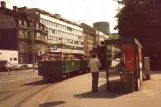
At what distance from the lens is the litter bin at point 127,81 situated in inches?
484

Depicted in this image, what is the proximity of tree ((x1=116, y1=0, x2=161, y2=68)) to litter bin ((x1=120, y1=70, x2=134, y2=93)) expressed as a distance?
2460 centimetres

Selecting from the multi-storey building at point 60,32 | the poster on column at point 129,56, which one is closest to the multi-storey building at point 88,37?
the multi-storey building at point 60,32

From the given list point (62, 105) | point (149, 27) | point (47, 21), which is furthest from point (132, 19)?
point (47, 21)

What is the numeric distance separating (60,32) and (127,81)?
8297cm

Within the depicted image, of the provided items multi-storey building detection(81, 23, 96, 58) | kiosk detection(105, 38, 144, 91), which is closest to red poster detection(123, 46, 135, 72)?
kiosk detection(105, 38, 144, 91)

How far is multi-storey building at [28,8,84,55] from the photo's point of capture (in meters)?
80.1

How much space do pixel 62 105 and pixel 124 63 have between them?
5.49m

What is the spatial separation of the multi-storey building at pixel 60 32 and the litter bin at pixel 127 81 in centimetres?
6317

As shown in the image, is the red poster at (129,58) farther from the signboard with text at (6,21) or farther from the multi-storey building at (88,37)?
the multi-storey building at (88,37)

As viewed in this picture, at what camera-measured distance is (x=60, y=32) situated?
9438 cm

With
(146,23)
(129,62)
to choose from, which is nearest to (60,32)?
(146,23)

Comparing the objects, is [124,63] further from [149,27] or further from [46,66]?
[149,27]

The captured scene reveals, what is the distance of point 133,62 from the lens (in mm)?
13078

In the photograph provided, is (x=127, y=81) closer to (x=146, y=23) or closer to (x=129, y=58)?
(x=129, y=58)
